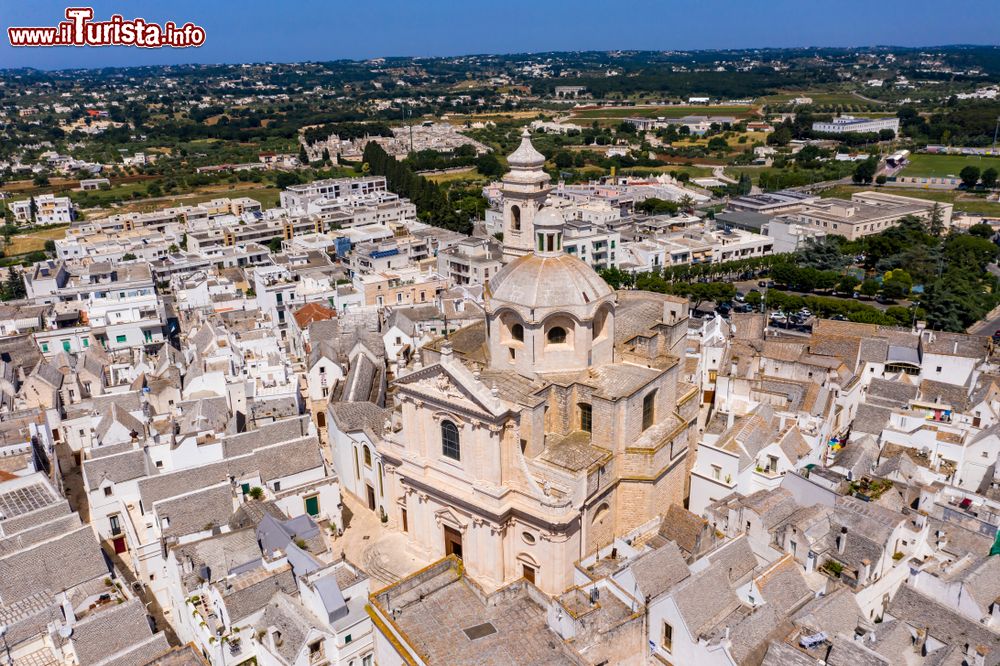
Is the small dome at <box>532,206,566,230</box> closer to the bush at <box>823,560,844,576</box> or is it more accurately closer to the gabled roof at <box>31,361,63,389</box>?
the bush at <box>823,560,844,576</box>

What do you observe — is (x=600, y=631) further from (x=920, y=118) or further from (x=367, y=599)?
(x=920, y=118)

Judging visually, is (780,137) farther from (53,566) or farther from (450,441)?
(53,566)

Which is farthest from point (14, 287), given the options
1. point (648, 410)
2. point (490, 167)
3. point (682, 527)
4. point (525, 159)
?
point (490, 167)

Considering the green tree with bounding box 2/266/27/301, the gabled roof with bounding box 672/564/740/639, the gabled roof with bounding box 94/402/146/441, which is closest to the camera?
the gabled roof with bounding box 672/564/740/639

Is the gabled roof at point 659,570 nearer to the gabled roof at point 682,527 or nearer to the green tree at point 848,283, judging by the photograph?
the gabled roof at point 682,527

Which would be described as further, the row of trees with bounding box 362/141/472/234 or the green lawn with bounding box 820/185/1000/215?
the green lawn with bounding box 820/185/1000/215

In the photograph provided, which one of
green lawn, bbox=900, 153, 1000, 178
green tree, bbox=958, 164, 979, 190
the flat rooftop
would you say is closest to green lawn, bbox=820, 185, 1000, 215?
green tree, bbox=958, 164, 979, 190

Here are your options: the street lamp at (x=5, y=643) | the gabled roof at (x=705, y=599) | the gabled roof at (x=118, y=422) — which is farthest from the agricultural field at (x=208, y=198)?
the gabled roof at (x=705, y=599)

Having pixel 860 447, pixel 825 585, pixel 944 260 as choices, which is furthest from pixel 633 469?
pixel 944 260
